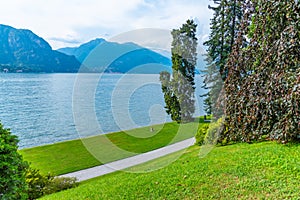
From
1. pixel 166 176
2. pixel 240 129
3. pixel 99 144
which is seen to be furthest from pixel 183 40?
pixel 166 176

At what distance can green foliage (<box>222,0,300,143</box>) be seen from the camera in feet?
16.0

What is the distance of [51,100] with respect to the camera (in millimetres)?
39594

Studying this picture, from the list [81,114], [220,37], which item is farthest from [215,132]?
[81,114]

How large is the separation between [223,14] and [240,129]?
40.5ft

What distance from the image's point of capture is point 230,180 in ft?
12.9

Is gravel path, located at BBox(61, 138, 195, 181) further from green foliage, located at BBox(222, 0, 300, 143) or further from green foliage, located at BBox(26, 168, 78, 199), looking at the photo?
green foliage, located at BBox(222, 0, 300, 143)

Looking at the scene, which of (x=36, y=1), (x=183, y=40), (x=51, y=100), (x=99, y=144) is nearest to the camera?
(x=36, y=1)

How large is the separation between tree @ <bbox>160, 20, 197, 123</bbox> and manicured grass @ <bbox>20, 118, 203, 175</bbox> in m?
2.17

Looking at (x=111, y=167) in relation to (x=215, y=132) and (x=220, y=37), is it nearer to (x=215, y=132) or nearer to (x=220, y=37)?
(x=215, y=132)

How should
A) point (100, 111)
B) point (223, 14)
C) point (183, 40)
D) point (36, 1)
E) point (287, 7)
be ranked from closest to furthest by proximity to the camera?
1. point (287, 7)
2. point (36, 1)
3. point (223, 14)
4. point (183, 40)
5. point (100, 111)

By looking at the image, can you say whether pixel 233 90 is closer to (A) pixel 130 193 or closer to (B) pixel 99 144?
(A) pixel 130 193

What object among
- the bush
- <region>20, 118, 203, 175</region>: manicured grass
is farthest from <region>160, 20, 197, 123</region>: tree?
the bush

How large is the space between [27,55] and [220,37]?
3898 inches

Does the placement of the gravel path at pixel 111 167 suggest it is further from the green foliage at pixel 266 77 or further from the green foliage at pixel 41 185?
the green foliage at pixel 266 77
